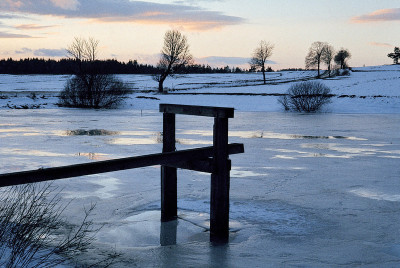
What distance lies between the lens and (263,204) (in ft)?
28.5

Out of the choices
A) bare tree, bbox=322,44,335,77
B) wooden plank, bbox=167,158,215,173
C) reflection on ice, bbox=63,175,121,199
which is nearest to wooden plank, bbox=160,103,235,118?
wooden plank, bbox=167,158,215,173

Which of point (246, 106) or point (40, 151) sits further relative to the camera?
point (246, 106)

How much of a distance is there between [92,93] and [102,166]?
42.2 meters

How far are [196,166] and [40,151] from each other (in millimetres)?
9746

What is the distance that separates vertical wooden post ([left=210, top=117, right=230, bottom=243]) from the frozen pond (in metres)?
0.23

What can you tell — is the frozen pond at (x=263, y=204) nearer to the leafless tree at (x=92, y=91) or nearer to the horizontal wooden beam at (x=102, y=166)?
the horizontal wooden beam at (x=102, y=166)

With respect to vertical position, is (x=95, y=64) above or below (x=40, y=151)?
above

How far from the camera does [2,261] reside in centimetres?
428

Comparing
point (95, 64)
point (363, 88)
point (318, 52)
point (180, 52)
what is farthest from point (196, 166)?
point (318, 52)

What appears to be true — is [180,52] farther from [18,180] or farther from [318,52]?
[18,180]

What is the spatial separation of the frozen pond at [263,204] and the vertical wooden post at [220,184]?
0.23 m

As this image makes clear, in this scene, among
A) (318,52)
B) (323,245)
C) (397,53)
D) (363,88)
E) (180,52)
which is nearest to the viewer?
(323,245)

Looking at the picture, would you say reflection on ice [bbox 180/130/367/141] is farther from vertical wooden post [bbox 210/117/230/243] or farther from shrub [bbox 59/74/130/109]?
shrub [bbox 59/74/130/109]

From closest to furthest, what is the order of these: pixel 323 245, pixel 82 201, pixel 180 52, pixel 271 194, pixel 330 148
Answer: pixel 323 245 → pixel 82 201 → pixel 271 194 → pixel 330 148 → pixel 180 52
